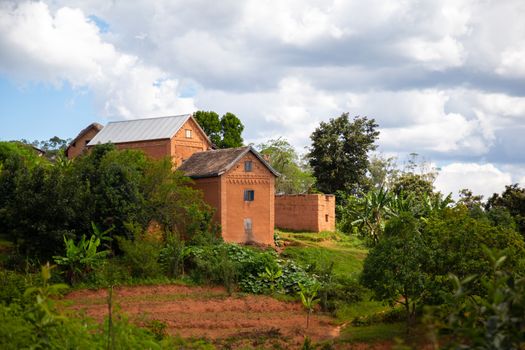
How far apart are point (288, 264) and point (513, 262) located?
13682mm

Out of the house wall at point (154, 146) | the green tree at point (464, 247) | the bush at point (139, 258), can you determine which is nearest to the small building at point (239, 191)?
the house wall at point (154, 146)

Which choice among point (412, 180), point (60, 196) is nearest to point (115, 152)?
point (60, 196)

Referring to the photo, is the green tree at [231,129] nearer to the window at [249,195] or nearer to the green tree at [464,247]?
the window at [249,195]

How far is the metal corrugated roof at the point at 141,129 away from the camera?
1737 inches

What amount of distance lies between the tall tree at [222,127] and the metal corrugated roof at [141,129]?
12614mm

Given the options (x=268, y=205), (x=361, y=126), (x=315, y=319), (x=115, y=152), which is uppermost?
(x=361, y=126)

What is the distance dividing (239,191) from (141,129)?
11235 mm

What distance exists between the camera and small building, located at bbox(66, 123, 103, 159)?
171 feet

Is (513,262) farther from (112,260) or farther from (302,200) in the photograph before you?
(302,200)

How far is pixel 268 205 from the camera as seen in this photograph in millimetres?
38625

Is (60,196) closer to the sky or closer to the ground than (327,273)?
closer to the sky

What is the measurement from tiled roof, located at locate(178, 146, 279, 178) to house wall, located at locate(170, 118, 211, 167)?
325cm

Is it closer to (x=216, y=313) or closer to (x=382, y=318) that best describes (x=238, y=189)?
(x=216, y=313)

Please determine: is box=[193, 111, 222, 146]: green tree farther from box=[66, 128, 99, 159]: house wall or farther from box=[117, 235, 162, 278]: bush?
box=[117, 235, 162, 278]: bush
